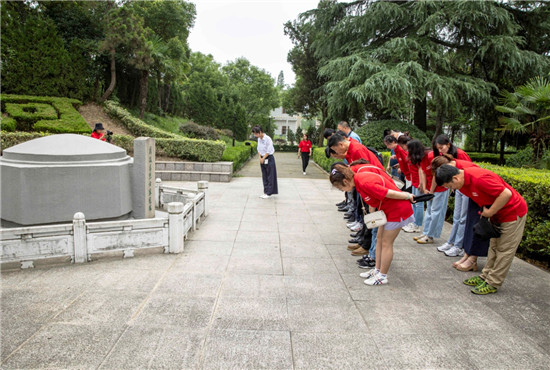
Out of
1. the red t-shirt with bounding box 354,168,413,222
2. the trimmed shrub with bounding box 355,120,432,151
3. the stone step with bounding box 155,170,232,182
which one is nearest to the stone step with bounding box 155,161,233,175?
the stone step with bounding box 155,170,232,182

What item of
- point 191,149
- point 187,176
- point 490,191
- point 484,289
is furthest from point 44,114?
point 484,289

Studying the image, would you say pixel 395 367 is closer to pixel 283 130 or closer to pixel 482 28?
pixel 482 28

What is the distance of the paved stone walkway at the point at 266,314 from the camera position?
262 centimetres

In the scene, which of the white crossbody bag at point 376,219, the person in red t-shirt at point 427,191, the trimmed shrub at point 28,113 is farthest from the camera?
the trimmed shrub at point 28,113

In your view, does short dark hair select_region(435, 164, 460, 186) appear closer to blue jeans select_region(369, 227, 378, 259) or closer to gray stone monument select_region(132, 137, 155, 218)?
blue jeans select_region(369, 227, 378, 259)

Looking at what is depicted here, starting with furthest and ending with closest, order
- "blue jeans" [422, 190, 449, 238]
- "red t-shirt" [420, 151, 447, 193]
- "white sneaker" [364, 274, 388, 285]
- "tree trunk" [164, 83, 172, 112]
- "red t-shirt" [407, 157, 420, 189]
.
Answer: "tree trunk" [164, 83, 172, 112] → "red t-shirt" [407, 157, 420, 189] → "blue jeans" [422, 190, 449, 238] → "red t-shirt" [420, 151, 447, 193] → "white sneaker" [364, 274, 388, 285]

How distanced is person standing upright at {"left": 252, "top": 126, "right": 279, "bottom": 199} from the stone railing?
379cm

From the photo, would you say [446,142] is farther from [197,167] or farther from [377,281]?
[197,167]

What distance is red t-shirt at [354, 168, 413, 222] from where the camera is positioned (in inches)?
137

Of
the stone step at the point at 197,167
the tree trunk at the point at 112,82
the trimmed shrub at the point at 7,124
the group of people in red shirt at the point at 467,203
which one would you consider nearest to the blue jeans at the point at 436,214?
the group of people in red shirt at the point at 467,203

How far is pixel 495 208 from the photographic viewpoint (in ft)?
11.7

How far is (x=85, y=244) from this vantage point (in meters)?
4.33

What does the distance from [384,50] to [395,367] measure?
13.5 m

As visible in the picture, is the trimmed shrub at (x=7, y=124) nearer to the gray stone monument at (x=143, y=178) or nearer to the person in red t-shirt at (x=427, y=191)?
the gray stone monument at (x=143, y=178)
